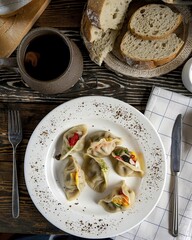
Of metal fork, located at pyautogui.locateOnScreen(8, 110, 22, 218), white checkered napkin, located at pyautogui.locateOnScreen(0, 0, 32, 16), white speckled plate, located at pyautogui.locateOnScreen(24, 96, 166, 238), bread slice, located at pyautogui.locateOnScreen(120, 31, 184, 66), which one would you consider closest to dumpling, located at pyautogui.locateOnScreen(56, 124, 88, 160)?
white speckled plate, located at pyautogui.locateOnScreen(24, 96, 166, 238)

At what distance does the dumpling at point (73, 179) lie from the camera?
5.17 ft

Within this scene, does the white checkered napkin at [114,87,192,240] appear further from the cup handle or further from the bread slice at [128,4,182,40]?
the cup handle

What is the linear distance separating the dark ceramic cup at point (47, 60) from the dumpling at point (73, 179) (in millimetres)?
247

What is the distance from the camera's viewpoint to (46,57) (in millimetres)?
1484

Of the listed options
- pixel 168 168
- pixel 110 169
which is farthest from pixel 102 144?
pixel 168 168

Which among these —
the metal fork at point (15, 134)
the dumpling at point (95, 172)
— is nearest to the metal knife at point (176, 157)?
the dumpling at point (95, 172)

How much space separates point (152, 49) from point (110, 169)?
0.39 m

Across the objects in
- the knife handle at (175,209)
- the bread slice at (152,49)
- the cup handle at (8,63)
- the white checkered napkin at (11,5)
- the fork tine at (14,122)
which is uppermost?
the white checkered napkin at (11,5)

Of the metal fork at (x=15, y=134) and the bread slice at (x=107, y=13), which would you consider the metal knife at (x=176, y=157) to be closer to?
the bread slice at (x=107, y=13)

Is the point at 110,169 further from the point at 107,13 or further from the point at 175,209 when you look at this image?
the point at 107,13

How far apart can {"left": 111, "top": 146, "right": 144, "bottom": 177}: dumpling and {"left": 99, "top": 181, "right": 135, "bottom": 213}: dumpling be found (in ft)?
0.12

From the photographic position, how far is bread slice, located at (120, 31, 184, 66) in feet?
5.12

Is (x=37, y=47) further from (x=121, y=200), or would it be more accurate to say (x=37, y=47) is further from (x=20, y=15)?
(x=121, y=200)

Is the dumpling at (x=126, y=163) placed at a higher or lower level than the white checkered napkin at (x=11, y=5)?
lower
